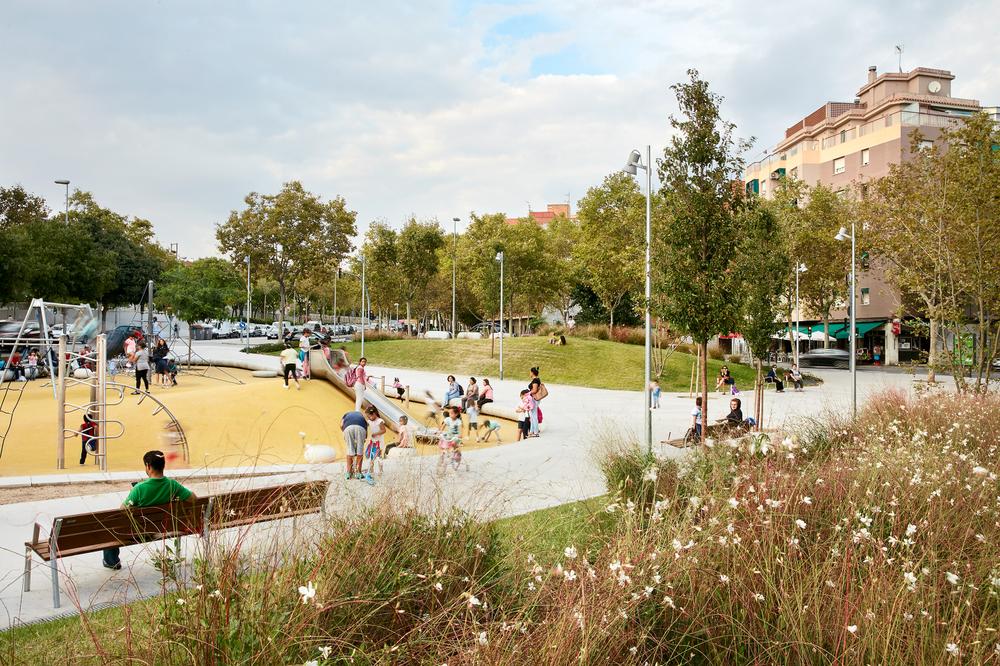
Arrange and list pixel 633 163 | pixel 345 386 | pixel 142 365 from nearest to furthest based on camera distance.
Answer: pixel 633 163 < pixel 345 386 < pixel 142 365

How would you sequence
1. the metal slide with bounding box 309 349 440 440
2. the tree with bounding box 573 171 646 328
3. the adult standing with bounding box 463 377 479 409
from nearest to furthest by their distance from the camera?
the metal slide with bounding box 309 349 440 440 → the adult standing with bounding box 463 377 479 409 → the tree with bounding box 573 171 646 328

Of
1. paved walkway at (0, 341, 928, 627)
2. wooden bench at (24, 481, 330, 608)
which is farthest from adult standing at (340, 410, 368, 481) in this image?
wooden bench at (24, 481, 330, 608)

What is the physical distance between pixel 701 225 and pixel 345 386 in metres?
11.3

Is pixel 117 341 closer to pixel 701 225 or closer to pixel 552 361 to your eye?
pixel 552 361

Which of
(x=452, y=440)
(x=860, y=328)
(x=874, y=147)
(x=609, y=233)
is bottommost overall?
(x=452, y=440)

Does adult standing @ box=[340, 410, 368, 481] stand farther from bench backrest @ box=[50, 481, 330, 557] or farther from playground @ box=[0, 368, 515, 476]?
bench backrest @ box=[50, 481, 330, 557]

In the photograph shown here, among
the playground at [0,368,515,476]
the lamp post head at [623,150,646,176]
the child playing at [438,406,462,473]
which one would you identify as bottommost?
the playground at [0,368,515,476]

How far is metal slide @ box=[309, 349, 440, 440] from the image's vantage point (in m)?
17.7

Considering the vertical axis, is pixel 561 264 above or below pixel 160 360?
above

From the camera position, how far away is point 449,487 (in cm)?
874

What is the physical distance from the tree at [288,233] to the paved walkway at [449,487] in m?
24.3

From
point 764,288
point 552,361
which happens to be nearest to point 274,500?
point 764,288

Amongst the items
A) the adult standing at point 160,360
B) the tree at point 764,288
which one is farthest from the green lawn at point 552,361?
the adult standing at point 160,360

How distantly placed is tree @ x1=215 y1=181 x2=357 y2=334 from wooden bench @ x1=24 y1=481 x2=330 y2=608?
134 ft
